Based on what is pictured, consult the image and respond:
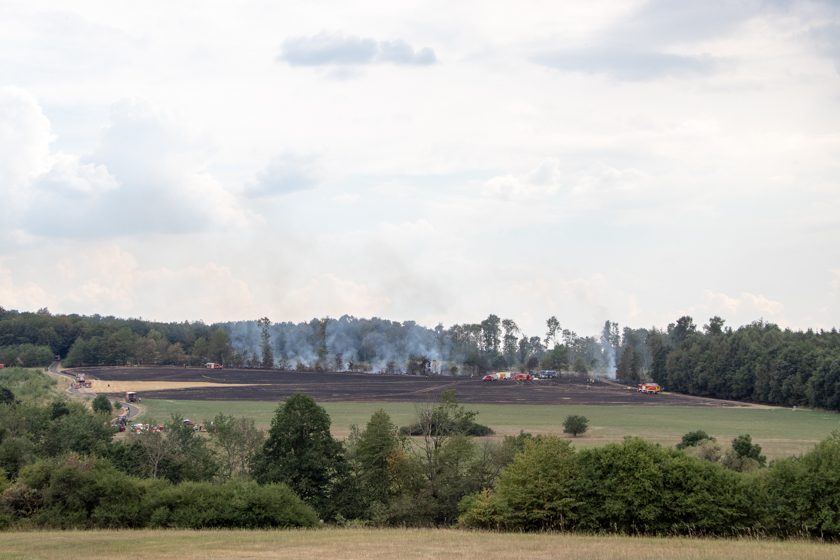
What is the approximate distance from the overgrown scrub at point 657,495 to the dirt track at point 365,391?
101148 millimetres

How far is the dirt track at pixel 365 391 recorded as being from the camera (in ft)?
489

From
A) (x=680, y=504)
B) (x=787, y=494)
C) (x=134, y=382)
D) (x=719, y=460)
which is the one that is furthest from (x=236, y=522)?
(x=134, y=382)

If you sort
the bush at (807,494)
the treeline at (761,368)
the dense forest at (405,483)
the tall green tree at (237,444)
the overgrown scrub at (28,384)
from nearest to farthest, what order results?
1. the bush at (807,494)
2. the dense forest at (405,483)
3. the tall green tree at (237,444)
4. the overgrown scrub at (28,384)
5. the treeline at (761,368)

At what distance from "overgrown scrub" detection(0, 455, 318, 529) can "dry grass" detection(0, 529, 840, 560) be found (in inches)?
145

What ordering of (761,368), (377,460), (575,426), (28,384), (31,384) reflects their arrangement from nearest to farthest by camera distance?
(377,460) → (575,426) → (28,384) → (31,384) → (761,368)

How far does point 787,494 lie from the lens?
38.3 metres

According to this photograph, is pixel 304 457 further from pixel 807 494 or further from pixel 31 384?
pixel 31 384

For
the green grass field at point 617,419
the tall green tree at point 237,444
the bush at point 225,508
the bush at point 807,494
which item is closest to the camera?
the bush at point 807,494

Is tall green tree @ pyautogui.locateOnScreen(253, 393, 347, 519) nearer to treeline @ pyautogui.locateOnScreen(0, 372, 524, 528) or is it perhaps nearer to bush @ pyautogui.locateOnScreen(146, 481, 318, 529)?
treeline @ pyautogui.locateOnScreen(0, 372, 524, 528)

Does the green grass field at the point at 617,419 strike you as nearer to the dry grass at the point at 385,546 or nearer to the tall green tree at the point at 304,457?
the tall green tree at the point at 304,457

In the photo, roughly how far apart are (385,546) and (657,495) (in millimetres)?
11709

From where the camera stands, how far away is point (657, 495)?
39.5 metres

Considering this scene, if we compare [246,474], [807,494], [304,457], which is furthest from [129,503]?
[807,494]

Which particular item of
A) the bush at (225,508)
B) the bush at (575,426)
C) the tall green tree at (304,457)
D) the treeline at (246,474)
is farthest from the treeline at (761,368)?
the bush at (225,508)
